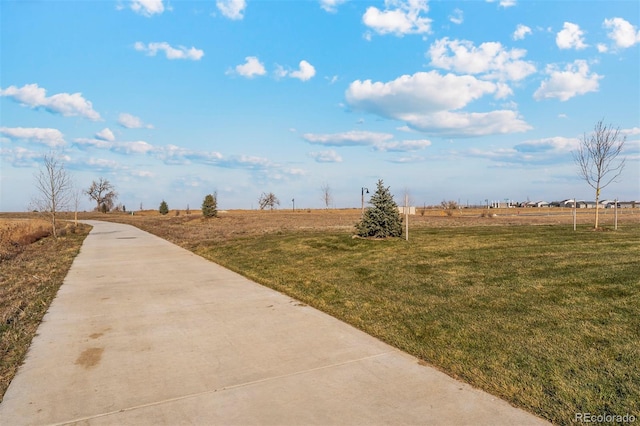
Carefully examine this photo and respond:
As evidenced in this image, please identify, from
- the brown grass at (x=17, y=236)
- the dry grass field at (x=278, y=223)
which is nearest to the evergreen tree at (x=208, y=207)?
the dry grass field at (x=278, y=223)

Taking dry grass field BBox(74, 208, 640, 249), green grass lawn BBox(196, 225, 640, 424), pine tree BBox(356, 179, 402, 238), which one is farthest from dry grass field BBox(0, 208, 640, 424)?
dry grass field BBox(74, 208, 640, 249)

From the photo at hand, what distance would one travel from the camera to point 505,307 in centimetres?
606

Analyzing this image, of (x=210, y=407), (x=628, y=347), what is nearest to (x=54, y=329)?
(x=210, y=407)

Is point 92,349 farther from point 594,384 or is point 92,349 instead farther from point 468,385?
point 594,384

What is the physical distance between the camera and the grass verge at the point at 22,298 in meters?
4.59

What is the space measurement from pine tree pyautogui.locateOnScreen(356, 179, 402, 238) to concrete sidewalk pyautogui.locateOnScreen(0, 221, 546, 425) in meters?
8.90

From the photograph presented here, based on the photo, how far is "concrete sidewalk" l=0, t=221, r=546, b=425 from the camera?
10.4ft

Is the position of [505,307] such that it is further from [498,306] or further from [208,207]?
[208,207]

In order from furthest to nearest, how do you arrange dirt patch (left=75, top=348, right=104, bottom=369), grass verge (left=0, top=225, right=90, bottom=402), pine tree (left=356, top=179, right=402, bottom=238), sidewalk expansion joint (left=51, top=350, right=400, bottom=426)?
pine tree (left=356, top=179, right=402, bottom=238)
grass verge (left=0, top=225, right=90, bottom=402)
dirt patch (left=75, top=348, right=104, bottom=369)
sidewalk expansion joint (left=51, top=350, right=400, bottom=426)

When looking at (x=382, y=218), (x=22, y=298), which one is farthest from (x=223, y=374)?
(x=382, y=218)

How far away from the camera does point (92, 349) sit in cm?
477

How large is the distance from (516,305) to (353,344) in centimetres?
301

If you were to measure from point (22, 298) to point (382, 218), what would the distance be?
1142cm

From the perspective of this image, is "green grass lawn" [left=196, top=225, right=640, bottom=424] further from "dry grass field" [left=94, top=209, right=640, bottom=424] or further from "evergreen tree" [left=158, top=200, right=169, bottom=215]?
"evergreen tree" [left=158, top=200, right=169, bottom=215]
